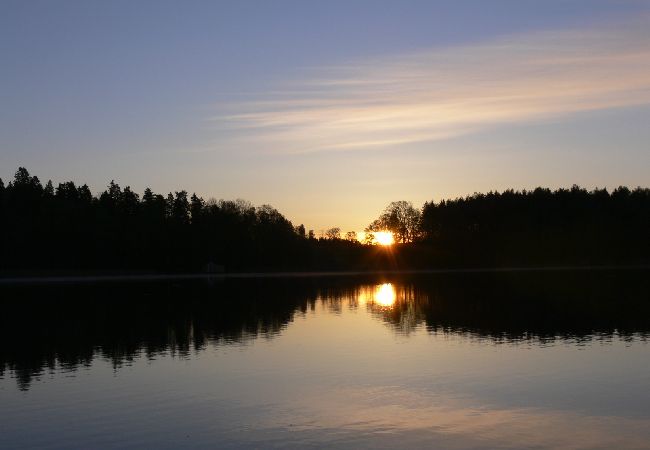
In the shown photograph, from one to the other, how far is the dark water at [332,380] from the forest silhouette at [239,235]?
10604 cm

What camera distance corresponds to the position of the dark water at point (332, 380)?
2277cm

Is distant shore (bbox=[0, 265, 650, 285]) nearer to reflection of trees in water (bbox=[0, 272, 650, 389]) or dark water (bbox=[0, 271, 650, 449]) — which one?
reflection of trees in water (bbox=[0, 272, 650, 389])

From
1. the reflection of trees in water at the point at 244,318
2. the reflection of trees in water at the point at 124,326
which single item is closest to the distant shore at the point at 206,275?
the reflection of trees in water at the point at 244,318

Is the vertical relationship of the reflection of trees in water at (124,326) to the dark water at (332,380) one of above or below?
above

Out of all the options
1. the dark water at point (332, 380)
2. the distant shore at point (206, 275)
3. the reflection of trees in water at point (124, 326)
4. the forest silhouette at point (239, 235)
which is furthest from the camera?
the forest silhouette at point (239, 235)

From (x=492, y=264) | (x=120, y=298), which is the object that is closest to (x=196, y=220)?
(x=492, y=264)

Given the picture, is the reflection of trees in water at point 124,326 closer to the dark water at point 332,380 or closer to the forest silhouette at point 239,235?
the dark water at point 332,380

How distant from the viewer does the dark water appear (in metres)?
22.8

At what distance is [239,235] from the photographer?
184m

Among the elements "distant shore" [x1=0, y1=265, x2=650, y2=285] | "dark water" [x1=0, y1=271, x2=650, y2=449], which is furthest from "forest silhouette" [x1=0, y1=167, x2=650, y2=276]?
"dark water" [x1=0, y1=271, x2=650, y2=449]

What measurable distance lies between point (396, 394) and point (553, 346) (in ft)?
50.1

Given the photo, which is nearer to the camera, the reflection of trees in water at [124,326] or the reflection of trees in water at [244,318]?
the reflection of trees in water at [124,326]

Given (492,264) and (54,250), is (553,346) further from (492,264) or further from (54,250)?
(492,264)

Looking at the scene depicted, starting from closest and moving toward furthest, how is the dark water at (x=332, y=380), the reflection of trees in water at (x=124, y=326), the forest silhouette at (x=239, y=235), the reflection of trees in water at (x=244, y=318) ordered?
1. the dark water at (x=332, y=380)
2. the reflection of trees in water at (x=124, y=326)
3. the reflection of trees in water at (x=244, y=318)
4. the forest silhouette at (x=239, y=235)
